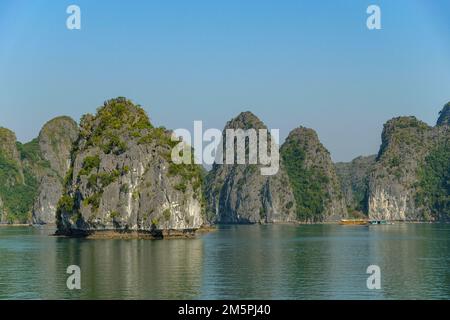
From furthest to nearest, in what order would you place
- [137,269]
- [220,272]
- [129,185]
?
[129,185] < [137,269] < [220,272]

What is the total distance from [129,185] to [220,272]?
186 ft

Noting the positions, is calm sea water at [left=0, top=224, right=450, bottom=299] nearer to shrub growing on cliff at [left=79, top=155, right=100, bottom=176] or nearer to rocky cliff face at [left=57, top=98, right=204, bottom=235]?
rocky cliff face at [left=57, top=98, right=204, bottom=235]

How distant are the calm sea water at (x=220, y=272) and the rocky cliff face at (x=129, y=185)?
17.3 metres

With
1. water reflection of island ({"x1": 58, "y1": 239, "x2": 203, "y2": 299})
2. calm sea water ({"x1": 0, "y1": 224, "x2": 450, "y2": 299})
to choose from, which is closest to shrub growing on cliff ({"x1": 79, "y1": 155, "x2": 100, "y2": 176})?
water reflection of island ({"x1": 58, "y1": 239, "x2": 203, "y2": 299})

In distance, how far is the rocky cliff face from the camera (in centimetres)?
12356

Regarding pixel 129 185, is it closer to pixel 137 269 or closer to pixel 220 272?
pixel 137 269

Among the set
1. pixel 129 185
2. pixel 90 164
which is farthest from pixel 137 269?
pixel 90 164

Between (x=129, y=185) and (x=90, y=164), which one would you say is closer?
(x=129, y=185)

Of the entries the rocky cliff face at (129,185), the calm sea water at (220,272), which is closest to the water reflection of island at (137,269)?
the calm sea water at (220,272)

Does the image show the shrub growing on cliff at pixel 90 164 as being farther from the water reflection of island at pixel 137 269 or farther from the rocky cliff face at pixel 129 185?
the water reflection of island at pixel 137 269

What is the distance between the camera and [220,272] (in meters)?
71.6

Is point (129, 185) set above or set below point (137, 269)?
above

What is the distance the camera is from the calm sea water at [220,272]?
57.8 m

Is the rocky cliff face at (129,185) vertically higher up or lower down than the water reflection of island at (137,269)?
higher up
